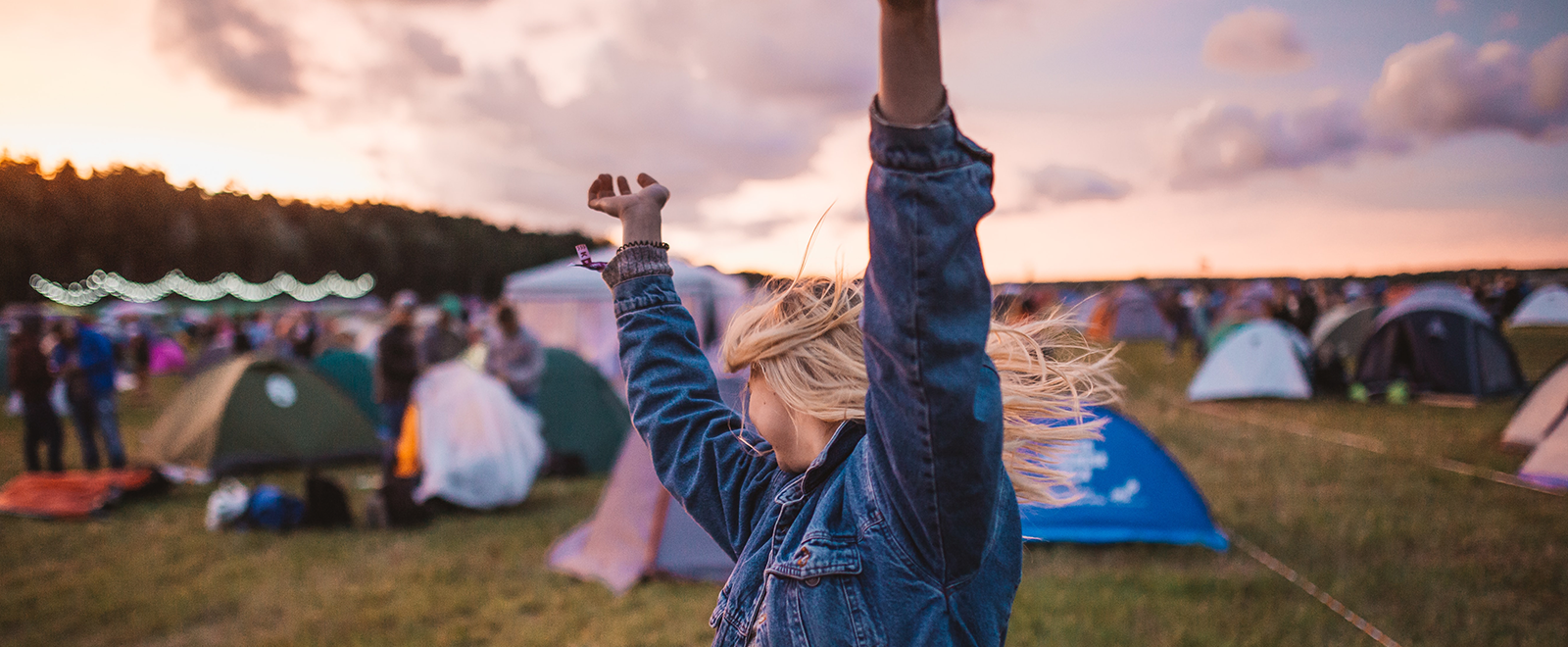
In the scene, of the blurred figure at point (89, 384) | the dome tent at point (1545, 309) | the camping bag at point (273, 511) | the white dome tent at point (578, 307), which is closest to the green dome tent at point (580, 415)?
the camping bag at point (273, 511)

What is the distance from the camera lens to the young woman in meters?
0.74

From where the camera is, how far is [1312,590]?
4.57 m

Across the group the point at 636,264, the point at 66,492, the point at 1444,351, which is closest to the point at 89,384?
the point at 66,492

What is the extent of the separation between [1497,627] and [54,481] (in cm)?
1144

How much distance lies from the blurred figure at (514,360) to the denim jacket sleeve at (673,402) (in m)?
7.55

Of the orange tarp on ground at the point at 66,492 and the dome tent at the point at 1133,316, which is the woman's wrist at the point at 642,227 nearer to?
the orange tarp on ground at the point at 66,492

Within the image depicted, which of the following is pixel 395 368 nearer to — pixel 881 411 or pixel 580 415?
pixel 580 415

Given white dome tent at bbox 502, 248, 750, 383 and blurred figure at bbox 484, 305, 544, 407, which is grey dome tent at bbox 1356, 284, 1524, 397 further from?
blurred figure at bbox 484, 305, 544, 407

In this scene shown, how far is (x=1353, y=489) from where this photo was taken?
6852mm

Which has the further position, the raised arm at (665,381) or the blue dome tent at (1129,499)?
the blue dome tent at (1129,499)

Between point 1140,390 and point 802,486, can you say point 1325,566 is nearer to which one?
point 802,486

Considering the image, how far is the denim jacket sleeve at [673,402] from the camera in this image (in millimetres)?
1311

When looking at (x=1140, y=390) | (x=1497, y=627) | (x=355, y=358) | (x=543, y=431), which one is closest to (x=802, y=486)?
(x=1497, y=627)

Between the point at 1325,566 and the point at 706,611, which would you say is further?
the point at 1325,566
